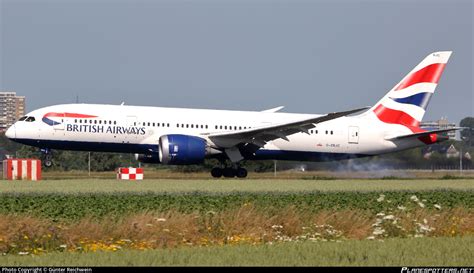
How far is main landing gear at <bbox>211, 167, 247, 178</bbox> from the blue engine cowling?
240 centimetres

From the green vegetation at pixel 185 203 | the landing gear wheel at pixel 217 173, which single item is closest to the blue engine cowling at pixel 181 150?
the landing gear wheel at pixel 217 173

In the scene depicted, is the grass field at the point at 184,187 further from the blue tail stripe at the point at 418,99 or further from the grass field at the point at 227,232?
the blue tail stripe at the point at 418,99

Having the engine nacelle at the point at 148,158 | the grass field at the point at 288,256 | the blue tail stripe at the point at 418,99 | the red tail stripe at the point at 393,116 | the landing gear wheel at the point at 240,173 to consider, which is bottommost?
the grass field at the point at 288,256

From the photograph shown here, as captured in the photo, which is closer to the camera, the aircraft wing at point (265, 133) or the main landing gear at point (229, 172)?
the aircraft wing at point (265, 133)

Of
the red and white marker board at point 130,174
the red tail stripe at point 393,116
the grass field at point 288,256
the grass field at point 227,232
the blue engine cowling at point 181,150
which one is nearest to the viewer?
the grass field at point 288,256

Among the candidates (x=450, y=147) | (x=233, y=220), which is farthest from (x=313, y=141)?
(x=233, y=220)

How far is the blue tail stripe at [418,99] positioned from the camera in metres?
48.6

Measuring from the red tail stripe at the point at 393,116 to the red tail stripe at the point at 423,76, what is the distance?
4.11 feet

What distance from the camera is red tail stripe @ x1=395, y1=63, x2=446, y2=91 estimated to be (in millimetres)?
48531

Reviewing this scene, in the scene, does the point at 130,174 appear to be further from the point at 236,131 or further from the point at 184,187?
the point at 184,187

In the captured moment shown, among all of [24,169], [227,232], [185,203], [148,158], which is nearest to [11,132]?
[24,169]

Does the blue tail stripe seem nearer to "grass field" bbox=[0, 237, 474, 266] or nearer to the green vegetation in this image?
the green vegetation

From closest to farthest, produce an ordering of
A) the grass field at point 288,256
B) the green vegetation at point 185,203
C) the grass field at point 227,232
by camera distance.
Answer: the grass field at point 288,256
the grass field at point 227,232
the green vegetation at point 185,203

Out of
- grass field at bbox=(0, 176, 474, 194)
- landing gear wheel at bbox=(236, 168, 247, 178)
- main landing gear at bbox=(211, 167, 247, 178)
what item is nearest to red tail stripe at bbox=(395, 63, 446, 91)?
landing gear wheel at bbox=(236, 168, 247, 178)
